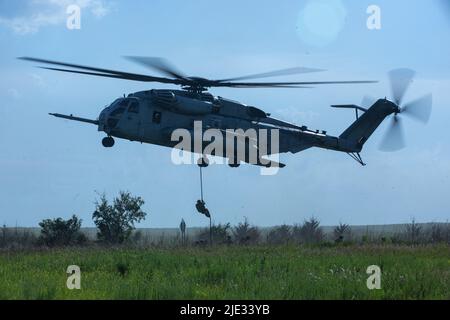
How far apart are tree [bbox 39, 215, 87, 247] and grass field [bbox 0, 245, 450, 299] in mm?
12415

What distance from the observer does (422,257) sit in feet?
79.3

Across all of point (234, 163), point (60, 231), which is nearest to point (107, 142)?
point (234, 163)

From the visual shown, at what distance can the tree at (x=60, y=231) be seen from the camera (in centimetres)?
3800

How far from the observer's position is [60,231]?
39.3 metres

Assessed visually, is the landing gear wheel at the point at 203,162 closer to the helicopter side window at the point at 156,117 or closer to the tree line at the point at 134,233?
the helicopter side window at the point at 156,117

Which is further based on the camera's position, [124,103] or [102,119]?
[124,103]

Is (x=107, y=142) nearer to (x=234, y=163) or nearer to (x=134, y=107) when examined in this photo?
(x=134, y=107)

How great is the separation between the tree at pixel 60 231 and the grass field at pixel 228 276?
12.4m

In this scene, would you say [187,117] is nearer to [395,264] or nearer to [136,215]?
[395,264]

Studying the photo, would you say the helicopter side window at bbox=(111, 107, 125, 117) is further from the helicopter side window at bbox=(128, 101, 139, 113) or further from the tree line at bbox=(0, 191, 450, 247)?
the tree line at bbox=(0, 191, 450, 247)

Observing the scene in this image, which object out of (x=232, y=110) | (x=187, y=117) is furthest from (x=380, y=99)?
(x=187, y=117)

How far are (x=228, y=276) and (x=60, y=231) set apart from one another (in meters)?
23.1

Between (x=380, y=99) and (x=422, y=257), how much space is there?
30.0ft
